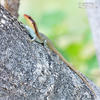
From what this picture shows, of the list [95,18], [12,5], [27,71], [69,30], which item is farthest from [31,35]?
[69,30]

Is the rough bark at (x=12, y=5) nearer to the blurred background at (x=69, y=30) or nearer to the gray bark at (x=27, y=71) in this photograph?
the gray bark at (x=27, y=71)

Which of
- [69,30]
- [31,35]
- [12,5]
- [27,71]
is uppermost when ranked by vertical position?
[69,30]

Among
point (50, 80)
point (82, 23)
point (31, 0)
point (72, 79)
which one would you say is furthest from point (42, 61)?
point (31, 0)

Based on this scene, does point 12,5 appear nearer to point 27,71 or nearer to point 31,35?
point 31,35

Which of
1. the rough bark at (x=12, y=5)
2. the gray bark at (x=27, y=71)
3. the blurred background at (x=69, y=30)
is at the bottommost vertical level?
the gray bark at (x=27, y=71)

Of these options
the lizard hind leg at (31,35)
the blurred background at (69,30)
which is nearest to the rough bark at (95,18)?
the lizard hind leg at (31,35)

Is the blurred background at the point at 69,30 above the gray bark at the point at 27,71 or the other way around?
above

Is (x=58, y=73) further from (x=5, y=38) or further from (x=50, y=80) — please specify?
(x=5, y=38)
